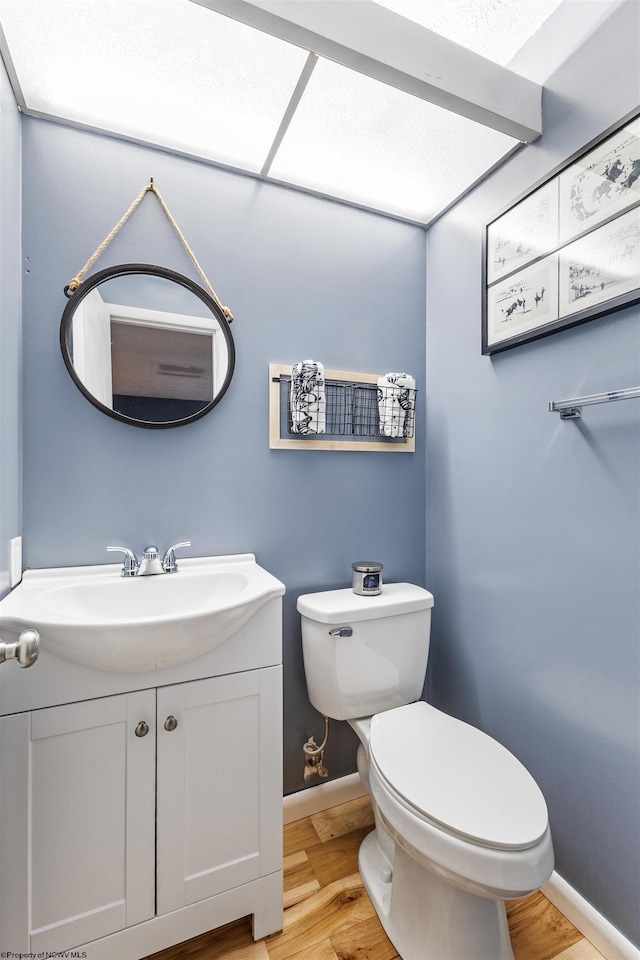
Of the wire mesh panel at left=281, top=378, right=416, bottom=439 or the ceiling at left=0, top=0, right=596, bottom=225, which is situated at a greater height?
the ceiling at left=0, top=0, right=596, bottom=225

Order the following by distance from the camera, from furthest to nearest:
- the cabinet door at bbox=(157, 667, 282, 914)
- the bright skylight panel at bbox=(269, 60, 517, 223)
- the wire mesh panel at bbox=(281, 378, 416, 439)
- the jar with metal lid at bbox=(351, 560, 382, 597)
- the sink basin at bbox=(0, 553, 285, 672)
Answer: the wire mesh panel at bbox=(281, 378, 416, 439), the jar with metal lid at bbox=(351, 560, 382, 597), the bright skylight panel at bbox=(269, 60, 517, 223), the cabinet door at bbox=(157, 667, 282, 914), the sink basin at bbox=(0, 553, 285, 672)

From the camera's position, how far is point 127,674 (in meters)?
0.91

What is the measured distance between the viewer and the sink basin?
2.62 ft

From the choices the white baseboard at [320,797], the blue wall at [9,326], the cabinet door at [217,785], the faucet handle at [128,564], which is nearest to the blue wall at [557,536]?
the white baseboard at [320,797]

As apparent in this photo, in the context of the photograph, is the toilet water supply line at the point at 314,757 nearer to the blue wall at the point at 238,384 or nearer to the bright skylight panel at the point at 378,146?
the blue wall at the point at 238,384

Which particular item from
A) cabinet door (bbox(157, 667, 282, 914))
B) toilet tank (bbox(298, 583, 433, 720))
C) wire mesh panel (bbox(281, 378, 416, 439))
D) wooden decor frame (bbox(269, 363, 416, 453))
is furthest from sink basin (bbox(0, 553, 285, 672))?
wire mesh panel (bbox(281, 378, 416, 439))

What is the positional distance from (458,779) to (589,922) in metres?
0.54

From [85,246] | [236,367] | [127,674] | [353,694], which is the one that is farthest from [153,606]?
[85,246]

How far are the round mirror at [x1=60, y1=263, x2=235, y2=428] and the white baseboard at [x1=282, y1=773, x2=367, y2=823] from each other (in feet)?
4.50

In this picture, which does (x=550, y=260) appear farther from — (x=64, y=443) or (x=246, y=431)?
(x=64, y=443)

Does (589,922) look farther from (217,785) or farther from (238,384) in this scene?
(238,384)

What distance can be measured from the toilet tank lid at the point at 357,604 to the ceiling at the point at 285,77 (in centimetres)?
143

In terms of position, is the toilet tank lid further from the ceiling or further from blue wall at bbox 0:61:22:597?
the ceiling

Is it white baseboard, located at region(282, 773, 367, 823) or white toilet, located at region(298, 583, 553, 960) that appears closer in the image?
white toilet, located at region(298, 583, 553, 960)
